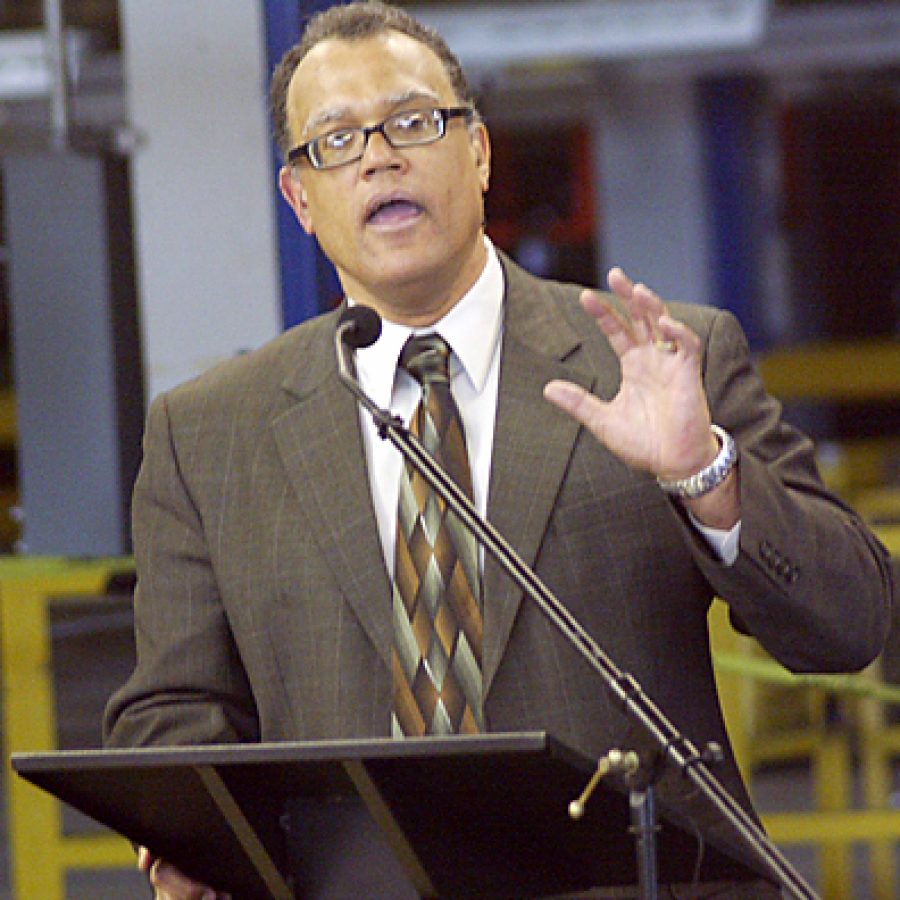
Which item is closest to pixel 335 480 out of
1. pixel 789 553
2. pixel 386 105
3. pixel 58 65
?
pixel 386 105

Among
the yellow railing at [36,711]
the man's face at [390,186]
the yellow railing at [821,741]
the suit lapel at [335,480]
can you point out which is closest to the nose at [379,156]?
the man's face at [390,186]

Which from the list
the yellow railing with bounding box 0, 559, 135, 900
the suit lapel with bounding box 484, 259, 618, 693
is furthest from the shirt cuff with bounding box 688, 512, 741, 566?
the yellow railing with bounding box 0, 559, 135, 900

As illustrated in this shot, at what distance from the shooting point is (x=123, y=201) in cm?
389

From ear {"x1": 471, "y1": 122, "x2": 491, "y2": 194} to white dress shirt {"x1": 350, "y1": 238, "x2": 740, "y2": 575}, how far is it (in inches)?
5.7

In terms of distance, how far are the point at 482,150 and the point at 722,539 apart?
65cm

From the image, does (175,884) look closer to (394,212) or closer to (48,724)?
(394,212)

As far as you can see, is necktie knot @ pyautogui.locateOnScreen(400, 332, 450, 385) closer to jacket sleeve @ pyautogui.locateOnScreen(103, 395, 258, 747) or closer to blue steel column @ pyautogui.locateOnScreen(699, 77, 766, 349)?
jacket sleeve @ pyautogui.locateOnScreen(103, 395, 258, 747)

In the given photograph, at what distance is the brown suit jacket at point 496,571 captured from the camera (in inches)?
77.4

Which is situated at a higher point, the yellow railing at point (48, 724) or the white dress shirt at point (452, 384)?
the white dress shirt at point (452, 384)

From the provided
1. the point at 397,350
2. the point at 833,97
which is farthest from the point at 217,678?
the point at 833,97

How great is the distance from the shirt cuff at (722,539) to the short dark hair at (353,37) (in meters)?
0.63

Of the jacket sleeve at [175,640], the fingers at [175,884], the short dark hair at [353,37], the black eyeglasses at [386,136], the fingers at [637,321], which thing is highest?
the short dark hair at [353,37]

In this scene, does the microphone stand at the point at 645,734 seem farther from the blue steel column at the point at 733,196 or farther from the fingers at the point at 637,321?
the blue steel column at the point at 733,196

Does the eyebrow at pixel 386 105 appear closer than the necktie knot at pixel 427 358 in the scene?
No
